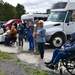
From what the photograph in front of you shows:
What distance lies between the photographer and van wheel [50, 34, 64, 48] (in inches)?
687

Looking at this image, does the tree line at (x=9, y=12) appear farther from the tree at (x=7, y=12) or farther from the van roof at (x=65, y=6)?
the van roof at (x=65, y=6)

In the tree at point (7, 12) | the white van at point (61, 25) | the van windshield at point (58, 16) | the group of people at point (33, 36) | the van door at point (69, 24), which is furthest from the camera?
the tree at point (7, 12)

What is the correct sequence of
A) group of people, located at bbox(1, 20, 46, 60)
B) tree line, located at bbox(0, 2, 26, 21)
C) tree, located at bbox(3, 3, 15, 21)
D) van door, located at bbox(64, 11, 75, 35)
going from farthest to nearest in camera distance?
Result: tree, located at bbox(3, 3, 15, 21) < tree line, located at bbox(0, 2, 26, 21) < van door, located at bbox(64, 11, 75, 35) < group of people, located at bbox(1, 20, 46, 60)

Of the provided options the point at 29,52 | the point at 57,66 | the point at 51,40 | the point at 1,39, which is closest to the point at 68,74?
the point at 57,66

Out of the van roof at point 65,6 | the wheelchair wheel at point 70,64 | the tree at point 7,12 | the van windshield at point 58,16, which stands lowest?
the tree at point 7,12

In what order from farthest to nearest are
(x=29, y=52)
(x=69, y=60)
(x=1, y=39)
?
(x=1, y=39) → (x=29, y=52) → (x=69, y=60)

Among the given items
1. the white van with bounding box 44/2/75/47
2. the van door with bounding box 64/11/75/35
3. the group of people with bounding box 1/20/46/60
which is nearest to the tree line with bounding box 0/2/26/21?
the group of people with bounding box 1/20/46/60

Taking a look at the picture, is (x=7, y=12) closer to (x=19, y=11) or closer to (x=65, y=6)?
(x=19, y=11)

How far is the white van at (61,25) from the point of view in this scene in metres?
17.4

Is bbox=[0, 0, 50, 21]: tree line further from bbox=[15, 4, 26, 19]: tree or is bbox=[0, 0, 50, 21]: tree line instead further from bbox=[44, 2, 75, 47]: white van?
bbox=[44, 2, 75, 47]: white van

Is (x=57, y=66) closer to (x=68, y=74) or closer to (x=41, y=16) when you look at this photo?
(x=68, y=74)

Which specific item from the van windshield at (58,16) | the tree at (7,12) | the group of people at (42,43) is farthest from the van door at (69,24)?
the tree at (7,12)

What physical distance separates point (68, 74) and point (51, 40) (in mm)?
7957

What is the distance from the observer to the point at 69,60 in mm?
9391
